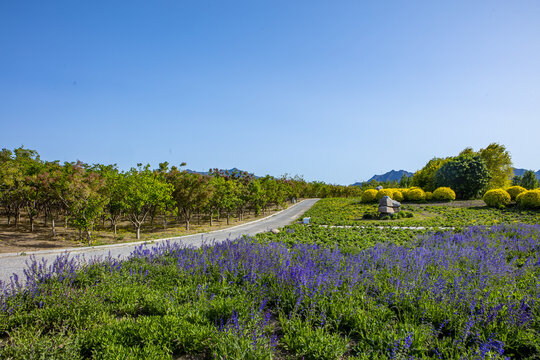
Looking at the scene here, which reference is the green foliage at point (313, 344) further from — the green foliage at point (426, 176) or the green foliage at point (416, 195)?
the green foliage at point (426, 176)

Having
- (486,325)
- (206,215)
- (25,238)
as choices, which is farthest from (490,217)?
(25,238)

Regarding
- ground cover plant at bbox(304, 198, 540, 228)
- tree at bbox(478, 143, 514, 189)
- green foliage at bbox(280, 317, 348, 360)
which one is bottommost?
ground cover plant at bbox(304, 198, 540, 228)

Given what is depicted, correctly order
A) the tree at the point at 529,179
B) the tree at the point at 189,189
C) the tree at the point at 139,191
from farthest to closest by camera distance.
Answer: the tree at the point at 529,179, the tree at the point at 189,189, the tree at the point at 139,191

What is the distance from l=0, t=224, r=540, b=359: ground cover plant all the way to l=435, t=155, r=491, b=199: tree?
76.8 feet

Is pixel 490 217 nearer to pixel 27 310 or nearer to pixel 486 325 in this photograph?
pixel 486 325

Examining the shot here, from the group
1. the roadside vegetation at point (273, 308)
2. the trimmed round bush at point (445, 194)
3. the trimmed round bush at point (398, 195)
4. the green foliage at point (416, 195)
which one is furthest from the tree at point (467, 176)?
the roadside vegetation at point (273, 308)

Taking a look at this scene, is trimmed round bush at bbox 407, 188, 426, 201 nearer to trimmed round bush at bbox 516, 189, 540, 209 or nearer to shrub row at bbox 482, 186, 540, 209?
shrub row at bbox 482, 186, 540, 209

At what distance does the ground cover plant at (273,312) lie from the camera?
285cm

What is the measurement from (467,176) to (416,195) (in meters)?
4.90

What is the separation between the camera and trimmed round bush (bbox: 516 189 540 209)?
18234mm

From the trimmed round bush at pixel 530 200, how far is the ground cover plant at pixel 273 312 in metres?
17.7

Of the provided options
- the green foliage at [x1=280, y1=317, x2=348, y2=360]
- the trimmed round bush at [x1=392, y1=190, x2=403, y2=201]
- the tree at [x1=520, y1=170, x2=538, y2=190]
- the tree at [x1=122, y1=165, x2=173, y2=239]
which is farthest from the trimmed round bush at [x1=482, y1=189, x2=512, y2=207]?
the tree at [x1=520, y1=170, x2=538, y2=190]

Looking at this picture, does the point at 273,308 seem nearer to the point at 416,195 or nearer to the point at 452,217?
the point at 452,217

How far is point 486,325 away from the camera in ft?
10.8
